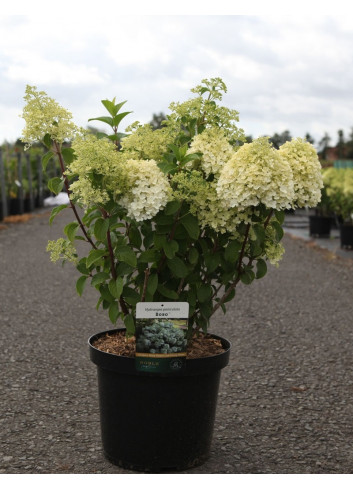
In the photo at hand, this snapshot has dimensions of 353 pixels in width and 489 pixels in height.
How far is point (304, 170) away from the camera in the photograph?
2.62 meters

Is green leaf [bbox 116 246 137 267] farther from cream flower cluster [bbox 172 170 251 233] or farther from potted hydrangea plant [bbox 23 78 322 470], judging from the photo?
cream flower cluster [bbox 172 170 251 233]

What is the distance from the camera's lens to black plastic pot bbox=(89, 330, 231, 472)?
2.61 meters

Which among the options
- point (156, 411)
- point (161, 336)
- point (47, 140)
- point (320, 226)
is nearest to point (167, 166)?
point (47, 140)

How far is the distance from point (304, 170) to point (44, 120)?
3.46ft

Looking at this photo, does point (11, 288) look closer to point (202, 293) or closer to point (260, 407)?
point (260, 407)

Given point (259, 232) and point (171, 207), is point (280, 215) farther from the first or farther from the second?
point (171, 207)

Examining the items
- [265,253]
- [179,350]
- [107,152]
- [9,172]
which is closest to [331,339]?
[265,253]

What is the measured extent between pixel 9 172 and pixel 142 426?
12.7 m

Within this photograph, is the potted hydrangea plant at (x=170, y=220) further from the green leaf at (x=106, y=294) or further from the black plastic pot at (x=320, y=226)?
the black plastic pot at (x=320, y=226)

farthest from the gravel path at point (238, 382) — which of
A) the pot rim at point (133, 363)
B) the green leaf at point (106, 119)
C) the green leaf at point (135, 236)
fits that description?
the green leaf at point (106, 119)

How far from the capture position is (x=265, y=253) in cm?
280

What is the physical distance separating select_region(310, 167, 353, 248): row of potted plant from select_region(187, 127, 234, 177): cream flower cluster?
7.22 metres

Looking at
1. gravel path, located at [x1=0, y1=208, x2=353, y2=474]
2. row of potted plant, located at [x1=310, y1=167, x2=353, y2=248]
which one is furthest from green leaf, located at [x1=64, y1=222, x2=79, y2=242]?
row of potted plant, located at [x1=310, y1=167, x2=353, y2=248]

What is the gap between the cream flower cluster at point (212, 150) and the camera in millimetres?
2600
